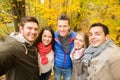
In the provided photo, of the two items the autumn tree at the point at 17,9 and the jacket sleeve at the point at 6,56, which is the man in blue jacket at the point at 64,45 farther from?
the autumn tree at the point at 17,9

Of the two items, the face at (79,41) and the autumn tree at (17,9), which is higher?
the autumn tree at (17,9)

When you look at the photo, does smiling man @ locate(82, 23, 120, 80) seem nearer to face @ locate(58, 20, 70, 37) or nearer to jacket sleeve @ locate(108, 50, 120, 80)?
jacket sleeve @ locate(108, 50, 120, 80)

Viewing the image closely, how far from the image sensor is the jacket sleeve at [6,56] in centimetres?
246

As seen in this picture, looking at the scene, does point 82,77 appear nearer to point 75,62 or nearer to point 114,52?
point 75,62

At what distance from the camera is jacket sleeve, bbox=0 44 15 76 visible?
8.06ft

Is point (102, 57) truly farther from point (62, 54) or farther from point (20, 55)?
point (62, 54)

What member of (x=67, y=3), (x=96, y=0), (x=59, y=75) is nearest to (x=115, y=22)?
(x=96, y=0)

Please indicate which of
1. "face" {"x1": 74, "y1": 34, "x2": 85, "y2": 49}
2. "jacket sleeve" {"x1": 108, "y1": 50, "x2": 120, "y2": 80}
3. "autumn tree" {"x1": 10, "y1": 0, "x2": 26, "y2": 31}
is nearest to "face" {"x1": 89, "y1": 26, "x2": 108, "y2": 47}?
"jacket sleeve" {"x1": 108, "y1": 50, "x2": 120, "y2": 80}

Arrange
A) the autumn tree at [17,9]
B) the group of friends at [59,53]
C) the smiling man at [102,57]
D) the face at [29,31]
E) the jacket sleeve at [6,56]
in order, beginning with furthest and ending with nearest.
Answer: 1. the autumn tree at [17,9]
2. the face at [29,31]
3. the smiling man at [102,57]
4. the group of friends at [59,53]
5. the jacket sleeve at [6,56]

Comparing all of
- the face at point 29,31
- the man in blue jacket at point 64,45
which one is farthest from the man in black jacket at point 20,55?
the man in blue jacket at point 64,45

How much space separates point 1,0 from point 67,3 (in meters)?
2.84

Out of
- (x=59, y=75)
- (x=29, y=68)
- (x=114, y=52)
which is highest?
(x=114, y=52)

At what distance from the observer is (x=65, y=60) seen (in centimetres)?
489

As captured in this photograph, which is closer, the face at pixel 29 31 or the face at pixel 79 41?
the face at pixel 29 31
